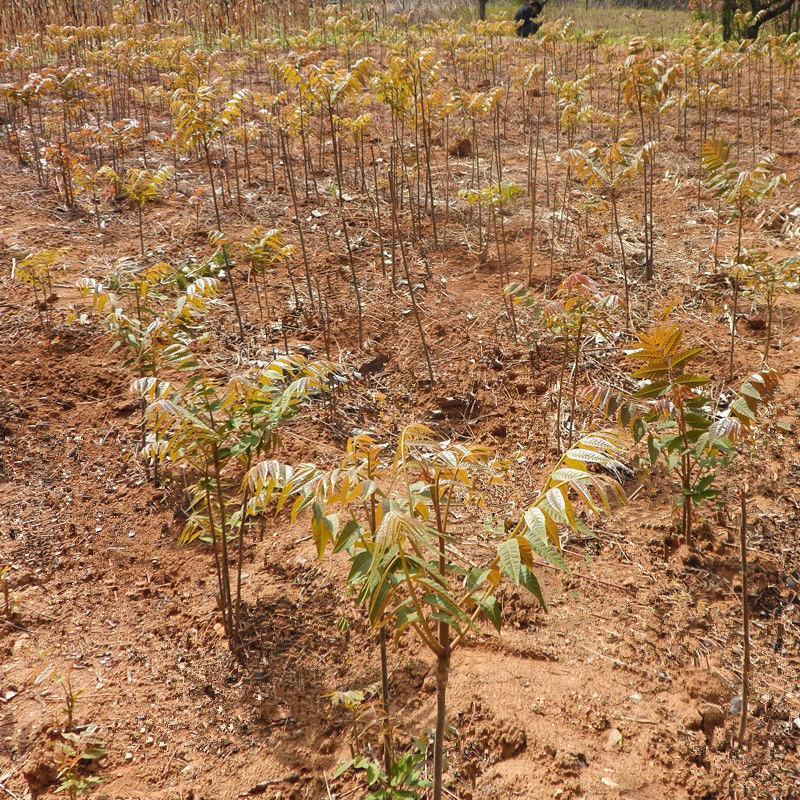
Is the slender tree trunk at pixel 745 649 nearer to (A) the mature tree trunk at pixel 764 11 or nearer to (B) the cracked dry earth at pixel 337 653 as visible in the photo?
(B) the cracked dry earth at pixel 337 653

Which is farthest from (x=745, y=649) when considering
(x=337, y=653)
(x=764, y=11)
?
(x=764, y=11)

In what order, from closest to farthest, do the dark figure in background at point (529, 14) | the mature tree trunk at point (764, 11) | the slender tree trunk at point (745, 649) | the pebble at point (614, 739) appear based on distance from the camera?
the slender tree trunk at point (745, 649)
the pebble at point (614, 739)
the mature tree trunk at point (764, 11)
the dark figure in background at point (529, 14)

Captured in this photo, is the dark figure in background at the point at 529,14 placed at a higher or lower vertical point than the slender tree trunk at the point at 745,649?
higher

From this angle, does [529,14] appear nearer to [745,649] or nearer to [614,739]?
[745,649]

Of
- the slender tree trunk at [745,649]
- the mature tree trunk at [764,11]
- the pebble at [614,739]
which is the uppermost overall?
the mature tree trunk at [764,11]

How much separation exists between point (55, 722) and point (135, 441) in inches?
75.7

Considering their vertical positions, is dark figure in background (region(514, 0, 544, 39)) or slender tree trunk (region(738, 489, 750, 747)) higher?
dark figure in background (region(514, 0, 544, 39))

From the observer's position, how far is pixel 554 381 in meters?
4.65

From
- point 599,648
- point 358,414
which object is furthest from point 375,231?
point 599,648

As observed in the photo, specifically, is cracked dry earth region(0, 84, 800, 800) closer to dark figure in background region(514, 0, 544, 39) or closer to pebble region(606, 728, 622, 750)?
pebble region(606, 728, 622, 750)

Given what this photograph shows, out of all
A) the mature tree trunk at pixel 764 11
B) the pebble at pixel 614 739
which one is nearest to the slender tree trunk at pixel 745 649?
the pebble at pixel 614 739

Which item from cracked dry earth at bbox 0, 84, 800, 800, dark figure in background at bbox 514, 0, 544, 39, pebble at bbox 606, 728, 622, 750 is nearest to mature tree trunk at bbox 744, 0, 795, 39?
dark figure in background at bbox 514, 0, 544, 39

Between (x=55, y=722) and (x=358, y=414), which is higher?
(x=358, y=414)

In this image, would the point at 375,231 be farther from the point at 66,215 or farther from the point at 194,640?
the point at 194,640
